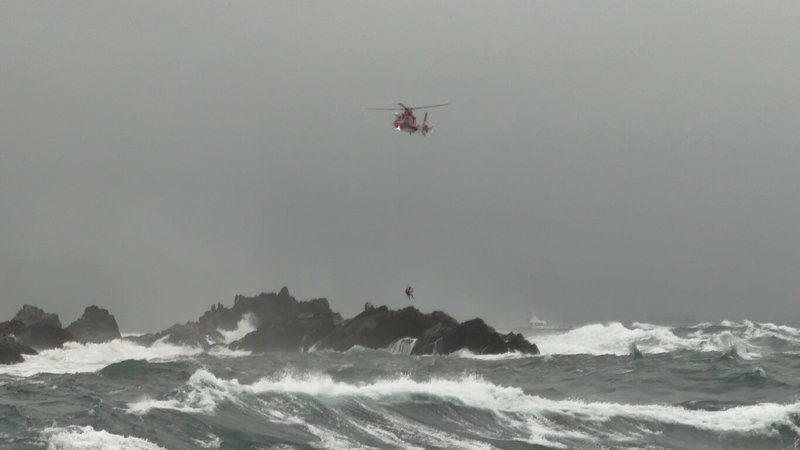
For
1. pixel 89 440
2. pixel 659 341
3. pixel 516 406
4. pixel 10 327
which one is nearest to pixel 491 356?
pixel 659 341

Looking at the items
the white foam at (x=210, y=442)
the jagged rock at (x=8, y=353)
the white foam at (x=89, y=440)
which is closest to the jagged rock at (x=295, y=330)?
the jagged rock at (x=8, y=353)

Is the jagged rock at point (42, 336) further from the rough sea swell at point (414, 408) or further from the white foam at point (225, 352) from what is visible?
the rough sea swell at point (414, 408)

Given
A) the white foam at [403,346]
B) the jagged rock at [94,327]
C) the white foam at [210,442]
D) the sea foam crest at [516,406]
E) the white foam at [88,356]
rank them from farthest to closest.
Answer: the jagged rock at [94,327] → the white foam at [403,346] → the white foam at [88,356] → the sea foam crest at [516,406] → the white foam at [210,442]

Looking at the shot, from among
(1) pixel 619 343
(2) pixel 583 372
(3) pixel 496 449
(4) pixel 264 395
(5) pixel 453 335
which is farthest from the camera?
(1) pixel 619 343

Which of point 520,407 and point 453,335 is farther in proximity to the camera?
point 453,335

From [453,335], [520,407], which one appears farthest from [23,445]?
[453,335]

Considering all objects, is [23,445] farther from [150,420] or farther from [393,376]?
[393,376]

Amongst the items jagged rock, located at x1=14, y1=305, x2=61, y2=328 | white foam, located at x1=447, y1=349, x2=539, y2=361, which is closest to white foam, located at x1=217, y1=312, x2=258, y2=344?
jagged rock, located at x1=14, y1=305, x2=61, y2=328
